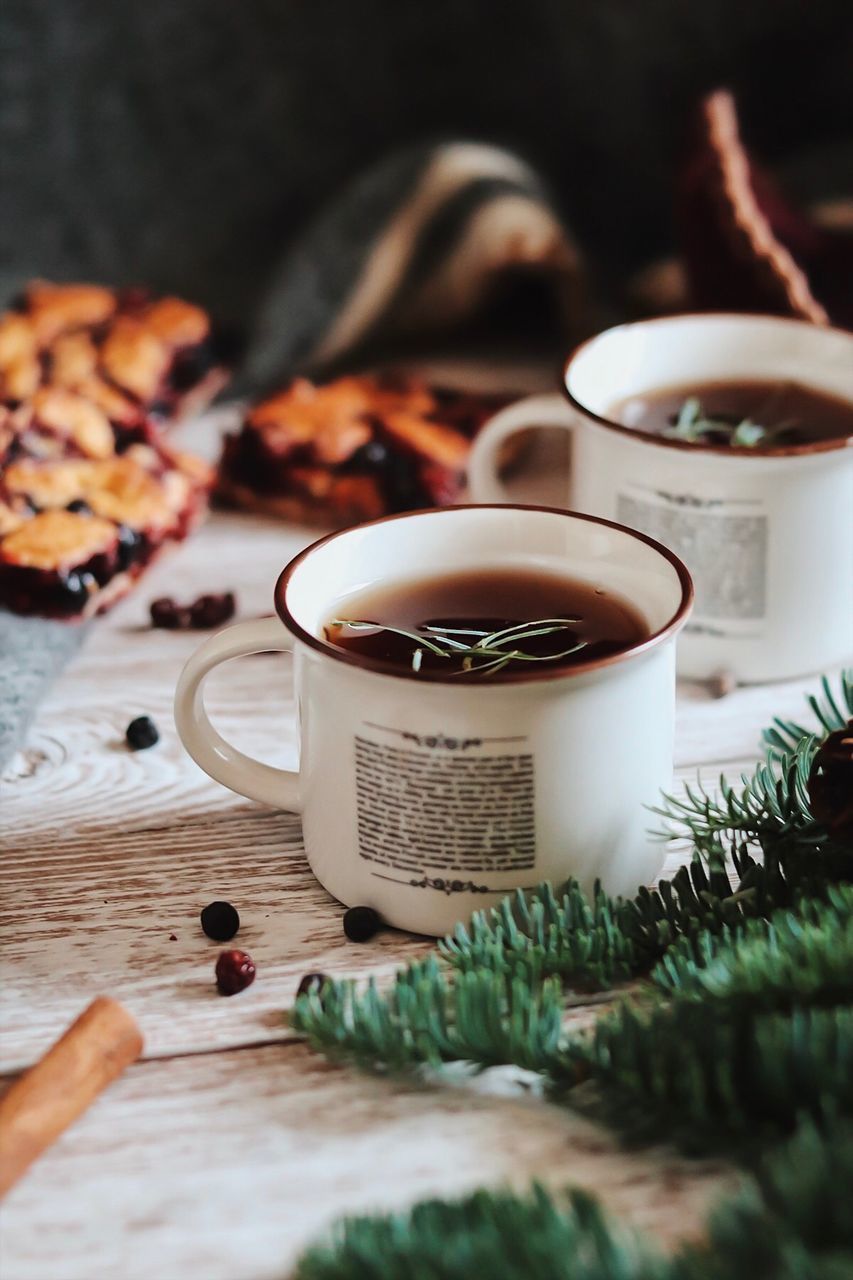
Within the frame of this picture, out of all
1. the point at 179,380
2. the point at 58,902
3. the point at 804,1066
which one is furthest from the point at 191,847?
the point at 179,380

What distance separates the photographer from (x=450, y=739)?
0.60 meters

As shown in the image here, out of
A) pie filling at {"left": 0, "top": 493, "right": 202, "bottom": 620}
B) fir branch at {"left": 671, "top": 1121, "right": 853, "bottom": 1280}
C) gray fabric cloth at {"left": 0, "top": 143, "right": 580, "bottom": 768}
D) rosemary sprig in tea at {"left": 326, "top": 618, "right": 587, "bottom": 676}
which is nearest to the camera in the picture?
fir branch at {"left": 671, "top": 1121, "right": 853, "bottom": 1280}

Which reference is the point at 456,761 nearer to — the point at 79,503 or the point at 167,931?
the point at 167,931

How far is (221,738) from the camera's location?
704 mm

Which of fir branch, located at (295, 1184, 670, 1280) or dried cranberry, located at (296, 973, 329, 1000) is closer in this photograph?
fir branch, located at (295, 1184, 670, 1280)

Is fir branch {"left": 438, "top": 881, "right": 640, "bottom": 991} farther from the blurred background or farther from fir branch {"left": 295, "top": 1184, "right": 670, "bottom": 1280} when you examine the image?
the blurred background

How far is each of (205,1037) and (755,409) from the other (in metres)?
0.53

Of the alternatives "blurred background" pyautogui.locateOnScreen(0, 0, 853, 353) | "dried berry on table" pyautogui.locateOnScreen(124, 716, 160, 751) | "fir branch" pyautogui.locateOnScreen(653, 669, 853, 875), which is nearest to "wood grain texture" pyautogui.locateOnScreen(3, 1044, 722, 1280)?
"fir branch" pyautogui.locateOnScreen(653, 669, 853, 875)

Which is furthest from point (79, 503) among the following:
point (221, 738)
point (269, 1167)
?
point (269, 1167)

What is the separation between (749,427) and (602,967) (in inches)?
15.5

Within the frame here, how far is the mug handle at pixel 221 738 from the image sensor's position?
671 mm

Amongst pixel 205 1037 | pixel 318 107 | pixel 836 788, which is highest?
pixel 318 107

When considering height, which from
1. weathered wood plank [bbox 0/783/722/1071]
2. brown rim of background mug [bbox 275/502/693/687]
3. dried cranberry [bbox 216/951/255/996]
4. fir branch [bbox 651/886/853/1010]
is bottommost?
weathered wood plank [bbox 0/783/722/1071]

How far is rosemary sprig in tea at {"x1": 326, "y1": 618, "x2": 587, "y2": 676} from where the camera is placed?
2.14 feet
